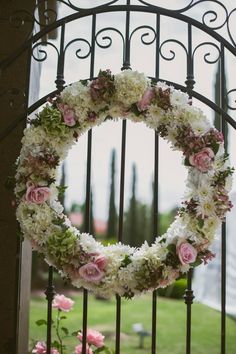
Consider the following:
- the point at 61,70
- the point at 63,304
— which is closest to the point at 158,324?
the point at 63,304

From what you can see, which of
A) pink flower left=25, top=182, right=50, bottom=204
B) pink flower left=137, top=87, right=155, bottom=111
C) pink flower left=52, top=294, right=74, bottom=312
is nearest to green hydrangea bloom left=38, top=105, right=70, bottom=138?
pink flower left=25, top=182, right=50, bottom=204

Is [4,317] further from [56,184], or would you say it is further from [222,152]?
[222,152]

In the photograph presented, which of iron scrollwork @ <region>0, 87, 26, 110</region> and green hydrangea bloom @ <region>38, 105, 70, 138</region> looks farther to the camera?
iron scrollwork @ <region>0, 87, 26, 110</region>

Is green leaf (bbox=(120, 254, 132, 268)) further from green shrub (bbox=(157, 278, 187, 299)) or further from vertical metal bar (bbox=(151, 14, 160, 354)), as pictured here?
green shrub (bbox=(157, 278, 187, 299))

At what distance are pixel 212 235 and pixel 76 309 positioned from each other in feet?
23.3

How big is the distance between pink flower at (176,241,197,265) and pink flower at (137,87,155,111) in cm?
69

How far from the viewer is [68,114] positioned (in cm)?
276

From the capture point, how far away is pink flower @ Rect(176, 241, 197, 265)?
8.42 feet

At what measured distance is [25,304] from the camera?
318cm

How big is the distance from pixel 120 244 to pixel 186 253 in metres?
0.33

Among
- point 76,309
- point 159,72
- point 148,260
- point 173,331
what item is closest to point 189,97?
point 159,72

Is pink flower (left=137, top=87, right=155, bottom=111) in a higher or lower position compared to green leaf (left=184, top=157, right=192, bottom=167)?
higher

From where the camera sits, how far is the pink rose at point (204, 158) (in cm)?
267

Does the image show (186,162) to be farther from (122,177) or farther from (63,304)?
(63,304)
